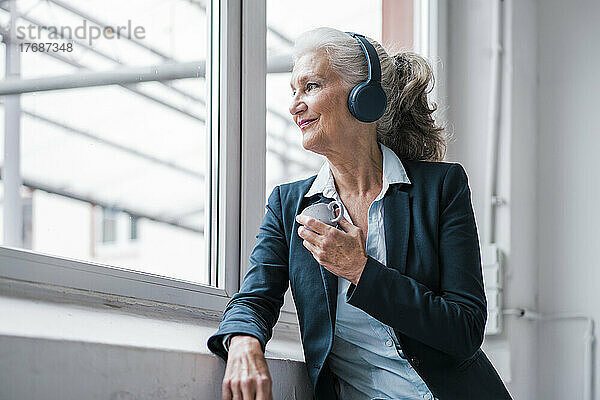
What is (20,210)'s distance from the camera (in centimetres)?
152

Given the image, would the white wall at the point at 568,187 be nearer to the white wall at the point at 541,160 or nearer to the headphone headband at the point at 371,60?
the white wall at the point at 541,160

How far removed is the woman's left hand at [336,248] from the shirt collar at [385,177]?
224 millimetres

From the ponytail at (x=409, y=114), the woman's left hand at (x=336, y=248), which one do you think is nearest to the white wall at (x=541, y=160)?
the ponytail at (x=409, y=114)

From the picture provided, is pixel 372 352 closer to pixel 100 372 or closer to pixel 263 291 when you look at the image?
pixel 263 291

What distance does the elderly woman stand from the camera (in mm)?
1576

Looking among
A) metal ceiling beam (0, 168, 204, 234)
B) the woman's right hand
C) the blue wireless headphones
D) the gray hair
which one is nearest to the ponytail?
the gray hair

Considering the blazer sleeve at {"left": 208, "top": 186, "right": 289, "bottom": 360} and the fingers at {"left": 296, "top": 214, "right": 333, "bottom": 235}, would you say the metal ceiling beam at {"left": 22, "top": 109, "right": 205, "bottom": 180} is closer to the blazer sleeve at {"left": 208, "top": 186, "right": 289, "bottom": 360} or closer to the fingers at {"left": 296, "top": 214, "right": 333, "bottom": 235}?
the blazer sleeve at {"left": 208, "top": 186, "right": 289, "bottom": 360}

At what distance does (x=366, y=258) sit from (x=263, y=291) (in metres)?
0.23

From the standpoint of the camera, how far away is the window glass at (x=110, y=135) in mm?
1546

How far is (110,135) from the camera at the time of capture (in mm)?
1771

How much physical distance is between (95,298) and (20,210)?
0.67 ft

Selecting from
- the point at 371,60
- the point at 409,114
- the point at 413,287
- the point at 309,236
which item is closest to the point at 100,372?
the point at 309,236

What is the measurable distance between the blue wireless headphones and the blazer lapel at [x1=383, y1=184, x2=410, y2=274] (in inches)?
6.2

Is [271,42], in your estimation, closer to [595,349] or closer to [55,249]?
[55,249]
